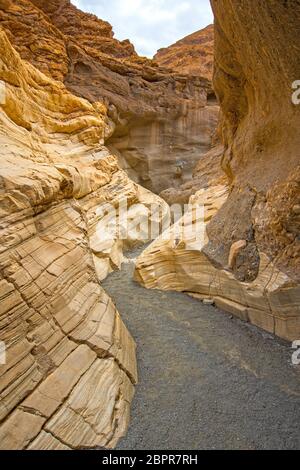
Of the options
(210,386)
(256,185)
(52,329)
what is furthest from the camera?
(256,185)

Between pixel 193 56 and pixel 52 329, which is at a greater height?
pixel 193 56

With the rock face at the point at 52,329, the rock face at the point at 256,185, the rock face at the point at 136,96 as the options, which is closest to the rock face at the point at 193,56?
the rock face at the point at 136,96

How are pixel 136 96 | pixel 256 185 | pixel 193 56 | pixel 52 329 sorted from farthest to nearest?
pixel 193 56
pixel 136 96
pixel 256 185
pixel 52 329

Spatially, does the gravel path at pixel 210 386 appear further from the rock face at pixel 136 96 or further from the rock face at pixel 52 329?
the rock face at pixel 136 96

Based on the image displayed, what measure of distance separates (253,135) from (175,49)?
36.0 metres

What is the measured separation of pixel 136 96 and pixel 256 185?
1696 cm

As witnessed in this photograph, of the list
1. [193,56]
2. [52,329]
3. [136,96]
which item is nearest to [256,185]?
[52,329]

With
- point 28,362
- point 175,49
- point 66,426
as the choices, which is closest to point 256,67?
point 28,362

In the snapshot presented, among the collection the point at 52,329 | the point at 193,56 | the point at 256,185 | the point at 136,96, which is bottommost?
the point at 52,329

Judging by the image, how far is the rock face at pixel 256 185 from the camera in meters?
4.22

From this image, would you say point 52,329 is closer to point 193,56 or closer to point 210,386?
point 210,386

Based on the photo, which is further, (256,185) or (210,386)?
(256,185)

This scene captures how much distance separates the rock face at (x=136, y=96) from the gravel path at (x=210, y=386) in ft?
50.6

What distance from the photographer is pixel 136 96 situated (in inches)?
778
